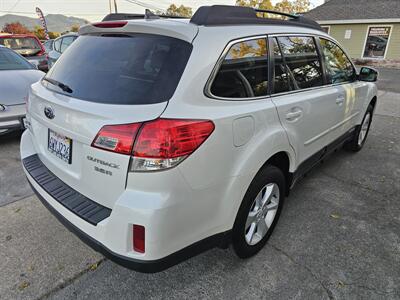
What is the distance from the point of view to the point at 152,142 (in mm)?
1477

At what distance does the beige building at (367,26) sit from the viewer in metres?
18.8

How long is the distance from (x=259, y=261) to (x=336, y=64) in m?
2.41

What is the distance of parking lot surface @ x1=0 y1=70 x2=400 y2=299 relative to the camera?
80.3 inches

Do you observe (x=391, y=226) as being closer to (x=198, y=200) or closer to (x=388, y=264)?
(x=388, y=264)

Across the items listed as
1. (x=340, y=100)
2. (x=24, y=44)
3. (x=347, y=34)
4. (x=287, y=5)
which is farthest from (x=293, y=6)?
(x=340, y=100)

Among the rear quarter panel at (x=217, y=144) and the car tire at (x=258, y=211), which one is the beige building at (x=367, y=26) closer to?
the car tire at (x=258, y=211)

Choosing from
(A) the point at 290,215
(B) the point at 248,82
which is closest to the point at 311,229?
(A) the point at 290,215

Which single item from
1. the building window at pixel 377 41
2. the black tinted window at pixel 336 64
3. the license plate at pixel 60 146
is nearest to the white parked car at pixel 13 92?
the license plate at pixel 60 146

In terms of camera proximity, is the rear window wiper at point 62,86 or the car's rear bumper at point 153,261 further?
the rear window wiper at point 62,86

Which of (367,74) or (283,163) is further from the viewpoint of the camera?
(367,74)

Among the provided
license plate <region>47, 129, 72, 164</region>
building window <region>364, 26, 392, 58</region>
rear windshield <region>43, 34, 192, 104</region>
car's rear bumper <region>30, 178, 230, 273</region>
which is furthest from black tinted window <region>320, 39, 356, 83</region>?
building window <region>364, 26, 392, 58</region>

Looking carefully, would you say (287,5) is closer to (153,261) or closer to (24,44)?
(24,44)

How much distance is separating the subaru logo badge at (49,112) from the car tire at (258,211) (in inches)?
54.8

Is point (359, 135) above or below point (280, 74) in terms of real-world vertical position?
below
